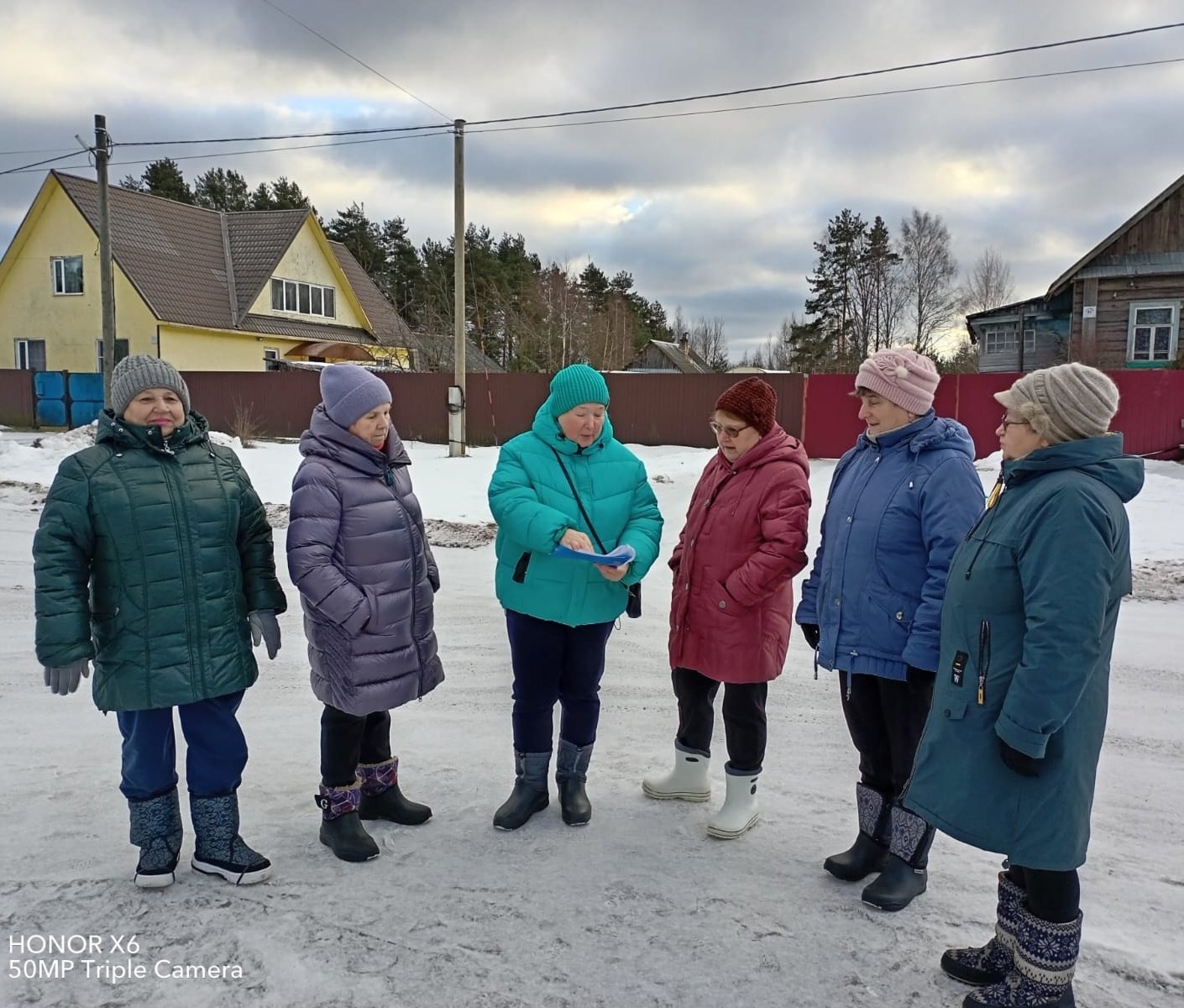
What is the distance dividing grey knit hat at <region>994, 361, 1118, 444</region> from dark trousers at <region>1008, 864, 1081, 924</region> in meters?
1.11

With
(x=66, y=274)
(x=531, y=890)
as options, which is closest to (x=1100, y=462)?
(x=531, y=890)

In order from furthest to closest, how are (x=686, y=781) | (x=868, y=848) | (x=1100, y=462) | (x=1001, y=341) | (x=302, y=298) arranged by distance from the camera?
(x=302, y=298), (x=1001, y=341), (x=686, y=781), (x=868, y=848), (x=1100, y=462)

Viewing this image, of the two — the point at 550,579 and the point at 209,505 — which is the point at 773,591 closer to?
the point at 550,579

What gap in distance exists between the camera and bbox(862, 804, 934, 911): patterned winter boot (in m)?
2.72

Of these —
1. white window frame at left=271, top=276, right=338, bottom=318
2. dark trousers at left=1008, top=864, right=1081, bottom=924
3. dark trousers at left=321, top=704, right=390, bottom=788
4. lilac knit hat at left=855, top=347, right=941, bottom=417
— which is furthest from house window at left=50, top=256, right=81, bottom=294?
dark trousers at left=1008, top=864, right=1081, bottom=924

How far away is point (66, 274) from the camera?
93.7ft

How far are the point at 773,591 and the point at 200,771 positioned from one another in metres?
2.08

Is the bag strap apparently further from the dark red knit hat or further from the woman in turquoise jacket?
the dark red knit hat

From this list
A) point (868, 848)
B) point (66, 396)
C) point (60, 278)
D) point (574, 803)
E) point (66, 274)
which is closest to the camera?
point (868, 848)

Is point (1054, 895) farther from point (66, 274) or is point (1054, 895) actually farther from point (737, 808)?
point (66, 274)

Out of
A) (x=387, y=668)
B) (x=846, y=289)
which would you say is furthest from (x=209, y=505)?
(x=846, y=289)

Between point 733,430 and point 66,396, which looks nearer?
point 733,430

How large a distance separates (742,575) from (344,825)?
169 cm

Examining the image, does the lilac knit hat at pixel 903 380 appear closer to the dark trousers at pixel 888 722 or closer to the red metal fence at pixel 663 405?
the dark trousers at pixel 888 722
